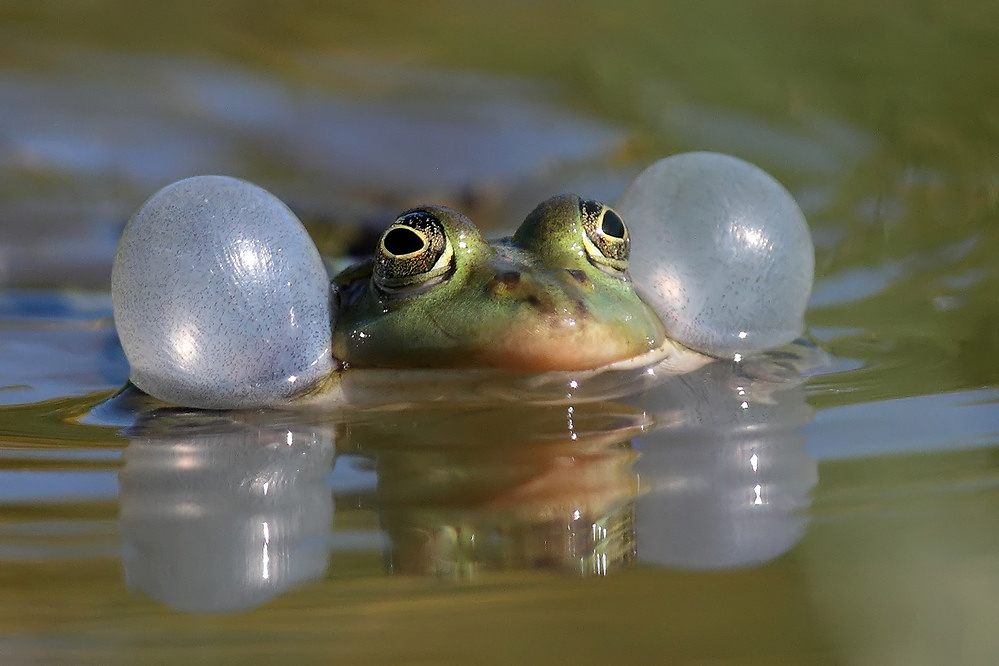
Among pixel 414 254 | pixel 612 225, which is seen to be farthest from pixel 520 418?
pixel 612 225

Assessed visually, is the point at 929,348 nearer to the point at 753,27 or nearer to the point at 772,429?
the point at 772,429

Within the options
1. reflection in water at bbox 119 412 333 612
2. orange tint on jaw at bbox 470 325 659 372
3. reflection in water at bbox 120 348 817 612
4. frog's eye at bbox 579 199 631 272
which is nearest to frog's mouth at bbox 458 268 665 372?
orange tint on jaw at bbox 470 325 659 372

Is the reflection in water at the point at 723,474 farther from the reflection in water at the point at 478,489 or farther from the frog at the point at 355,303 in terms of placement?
the frog at the point at 355,303

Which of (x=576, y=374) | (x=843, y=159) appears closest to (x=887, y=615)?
A: (x=576, y=374)

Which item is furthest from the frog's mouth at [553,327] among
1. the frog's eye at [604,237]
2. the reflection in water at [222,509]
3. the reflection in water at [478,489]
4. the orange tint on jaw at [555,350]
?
the reflection in water at [222,509]

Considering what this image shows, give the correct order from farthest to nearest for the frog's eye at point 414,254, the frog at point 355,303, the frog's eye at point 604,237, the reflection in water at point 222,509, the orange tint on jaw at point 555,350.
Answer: the frog's eye at point 604,237
the frog's eye at point 414,254
the frog at point 355,303
the orange tint on jaw at point 555,350
the reflection in water at point 222,509

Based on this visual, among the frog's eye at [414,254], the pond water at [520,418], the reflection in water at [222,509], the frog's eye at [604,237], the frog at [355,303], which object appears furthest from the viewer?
the frog's eye at [604,237]

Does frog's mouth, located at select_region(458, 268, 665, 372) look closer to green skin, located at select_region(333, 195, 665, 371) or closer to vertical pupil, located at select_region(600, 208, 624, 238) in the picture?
green skin, located at select_region(333, 195, 665, 371)
